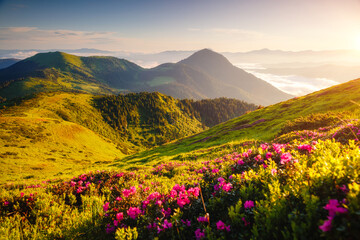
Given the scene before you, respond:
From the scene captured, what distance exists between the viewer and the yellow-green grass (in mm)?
43688

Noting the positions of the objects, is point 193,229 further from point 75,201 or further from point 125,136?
point 125,136

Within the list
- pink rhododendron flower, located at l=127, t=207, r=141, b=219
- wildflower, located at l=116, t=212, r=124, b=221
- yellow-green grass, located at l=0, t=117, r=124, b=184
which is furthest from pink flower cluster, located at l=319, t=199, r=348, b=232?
yellow-green grass, located at l=0, t=117, r=124, b=184

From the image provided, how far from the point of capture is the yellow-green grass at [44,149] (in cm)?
4369

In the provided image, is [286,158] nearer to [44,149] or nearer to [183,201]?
[183,201]

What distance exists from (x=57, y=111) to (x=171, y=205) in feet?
506

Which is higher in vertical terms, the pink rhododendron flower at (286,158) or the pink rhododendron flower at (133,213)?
the pink rhododendron flower at (286,158)

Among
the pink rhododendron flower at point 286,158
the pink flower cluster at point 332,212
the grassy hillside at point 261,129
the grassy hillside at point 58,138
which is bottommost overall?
the grassy hillside at point 58,138

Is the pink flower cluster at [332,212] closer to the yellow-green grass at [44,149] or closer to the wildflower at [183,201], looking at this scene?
the wildflower at [183,201]

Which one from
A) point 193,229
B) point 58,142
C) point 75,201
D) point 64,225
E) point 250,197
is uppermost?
point 250,197

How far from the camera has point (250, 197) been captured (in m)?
3.93

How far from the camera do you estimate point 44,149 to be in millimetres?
63281

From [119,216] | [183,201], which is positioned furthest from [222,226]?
[119,216]

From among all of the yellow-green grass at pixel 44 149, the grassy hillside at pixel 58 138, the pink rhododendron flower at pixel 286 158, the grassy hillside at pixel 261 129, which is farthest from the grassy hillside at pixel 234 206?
the yellow-green grass at pixel 44 149

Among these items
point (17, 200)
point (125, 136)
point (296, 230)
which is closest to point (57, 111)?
point (125, 136)
